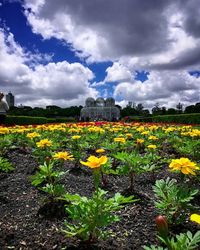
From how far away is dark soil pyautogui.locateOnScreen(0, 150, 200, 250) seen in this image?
266cm

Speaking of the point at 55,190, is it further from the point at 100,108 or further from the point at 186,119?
the point at 100,108

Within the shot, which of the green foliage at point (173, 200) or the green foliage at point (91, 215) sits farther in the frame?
the green foliage at point (173, 200)

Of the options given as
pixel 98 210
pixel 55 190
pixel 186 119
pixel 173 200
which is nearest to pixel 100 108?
pixel 186 119

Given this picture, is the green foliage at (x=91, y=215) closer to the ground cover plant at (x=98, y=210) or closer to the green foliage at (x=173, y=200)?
the ground cover plant at (x=98, y=210)

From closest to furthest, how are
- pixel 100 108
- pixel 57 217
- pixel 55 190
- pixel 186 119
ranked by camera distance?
pixel 57 217 → pixel 55 190 → pixel 186 119 → pixel 100 108

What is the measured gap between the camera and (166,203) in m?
2.76

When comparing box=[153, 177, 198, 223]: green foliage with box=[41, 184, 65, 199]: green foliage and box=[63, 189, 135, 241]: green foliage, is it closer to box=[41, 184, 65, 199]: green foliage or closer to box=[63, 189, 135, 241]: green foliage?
box=[63, 189, 135, 241]: green foliage

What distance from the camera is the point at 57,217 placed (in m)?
3.15

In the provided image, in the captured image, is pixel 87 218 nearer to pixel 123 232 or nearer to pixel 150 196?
pixel 123 232

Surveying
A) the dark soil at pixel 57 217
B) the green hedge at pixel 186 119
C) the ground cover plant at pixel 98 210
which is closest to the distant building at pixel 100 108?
the green hedge at pixel 186 119

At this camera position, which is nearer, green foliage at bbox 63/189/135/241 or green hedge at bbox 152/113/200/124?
green foliage at bbox 63/189/135/241

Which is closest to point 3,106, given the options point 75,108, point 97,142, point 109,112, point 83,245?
point 97,142

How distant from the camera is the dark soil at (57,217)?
2.66 metres

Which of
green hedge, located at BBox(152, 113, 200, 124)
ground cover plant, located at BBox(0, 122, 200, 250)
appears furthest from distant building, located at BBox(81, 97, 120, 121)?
ground cover plant, located at BBox(0, 122, 200, 250)
